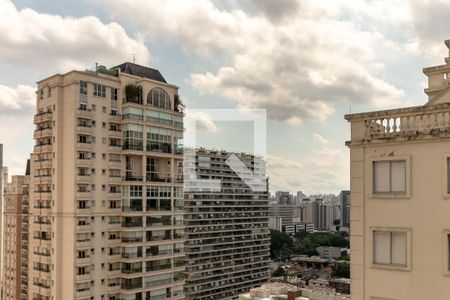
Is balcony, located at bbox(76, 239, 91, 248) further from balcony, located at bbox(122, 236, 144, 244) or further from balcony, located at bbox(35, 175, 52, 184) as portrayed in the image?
balcony, located at bbox(35, 175, 52, 184)

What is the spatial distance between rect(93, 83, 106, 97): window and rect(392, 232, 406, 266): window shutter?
11.3 meters

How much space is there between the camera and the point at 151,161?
14617mm

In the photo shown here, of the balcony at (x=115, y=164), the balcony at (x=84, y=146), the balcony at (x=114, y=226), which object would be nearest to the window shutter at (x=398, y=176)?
the balcony at (x=84, y=146)

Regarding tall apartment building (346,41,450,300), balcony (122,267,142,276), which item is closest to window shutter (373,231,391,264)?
tall apartment building (346,41,450,300)

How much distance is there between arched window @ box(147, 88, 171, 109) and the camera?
1454cm

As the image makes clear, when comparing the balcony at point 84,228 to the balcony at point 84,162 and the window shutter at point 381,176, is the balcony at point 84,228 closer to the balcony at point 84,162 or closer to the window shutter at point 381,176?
the balcony at point 84,162

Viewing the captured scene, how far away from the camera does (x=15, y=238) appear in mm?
20891

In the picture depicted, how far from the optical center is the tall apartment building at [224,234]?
98.7 feet

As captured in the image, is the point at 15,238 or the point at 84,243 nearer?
the point at 84,243

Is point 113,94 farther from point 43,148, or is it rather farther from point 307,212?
point 307,212

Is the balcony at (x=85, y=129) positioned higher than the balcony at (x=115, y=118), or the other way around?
the balcony at (x=115, y=118)

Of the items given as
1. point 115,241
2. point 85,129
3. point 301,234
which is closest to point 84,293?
point 115,241

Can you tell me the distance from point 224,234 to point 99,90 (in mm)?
21499

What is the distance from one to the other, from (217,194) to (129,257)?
19.3 meters
